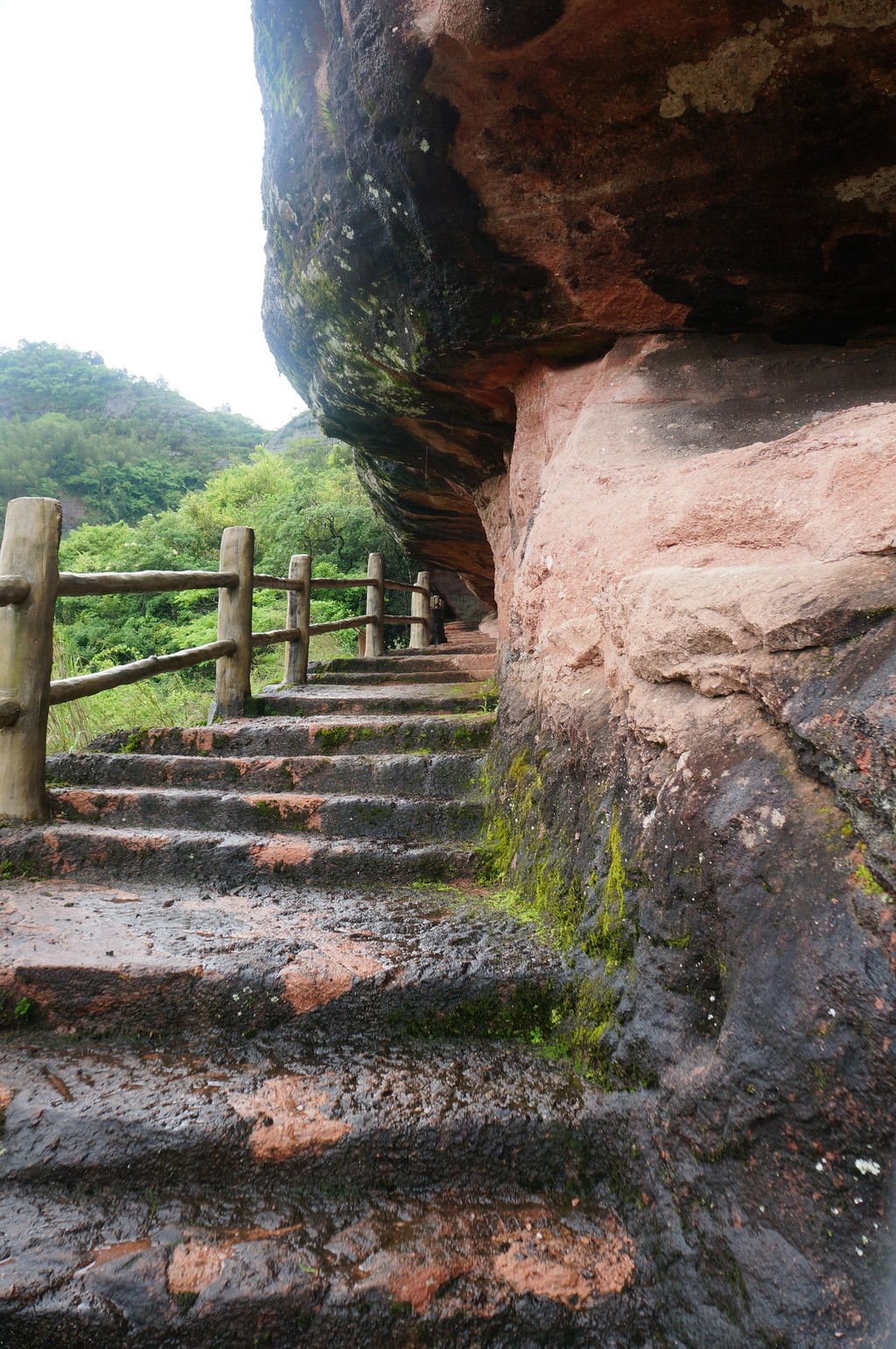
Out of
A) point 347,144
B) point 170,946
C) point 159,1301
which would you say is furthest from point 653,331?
point 159,1301

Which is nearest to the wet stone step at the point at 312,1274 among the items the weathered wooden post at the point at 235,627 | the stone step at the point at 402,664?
the weathered wooden post at the point at 235,627

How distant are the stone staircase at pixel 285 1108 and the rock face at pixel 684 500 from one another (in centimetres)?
19

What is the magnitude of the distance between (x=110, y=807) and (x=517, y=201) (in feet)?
9.29

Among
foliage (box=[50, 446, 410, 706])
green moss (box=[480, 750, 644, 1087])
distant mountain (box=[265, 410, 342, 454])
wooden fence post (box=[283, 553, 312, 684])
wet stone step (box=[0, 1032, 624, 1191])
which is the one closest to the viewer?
wet stone step (box=[0, 1032, 624, 1191])

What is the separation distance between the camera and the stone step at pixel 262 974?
182 cm

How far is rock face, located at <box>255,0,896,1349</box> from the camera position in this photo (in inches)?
46.2

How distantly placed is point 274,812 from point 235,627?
1742mm

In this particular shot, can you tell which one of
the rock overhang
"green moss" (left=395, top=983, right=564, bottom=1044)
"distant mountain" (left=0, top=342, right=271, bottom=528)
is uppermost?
"distant mountain" (left=0, top=342, right=271, bottom=528)

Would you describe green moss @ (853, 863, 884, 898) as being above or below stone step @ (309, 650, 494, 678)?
above

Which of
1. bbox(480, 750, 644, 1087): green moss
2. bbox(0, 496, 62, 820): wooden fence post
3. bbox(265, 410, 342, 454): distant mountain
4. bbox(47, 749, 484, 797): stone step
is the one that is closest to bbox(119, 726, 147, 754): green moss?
bbox(47, 749, 484, 797): stone step

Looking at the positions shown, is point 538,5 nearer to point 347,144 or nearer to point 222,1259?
point 347,144

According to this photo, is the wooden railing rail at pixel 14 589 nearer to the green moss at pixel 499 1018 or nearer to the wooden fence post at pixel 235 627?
the wooden fence post at pixel 235 627

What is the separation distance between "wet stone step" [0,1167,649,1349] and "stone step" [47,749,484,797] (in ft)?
5.62

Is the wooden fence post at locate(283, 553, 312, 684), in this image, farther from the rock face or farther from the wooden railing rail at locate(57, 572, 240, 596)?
the rock face
